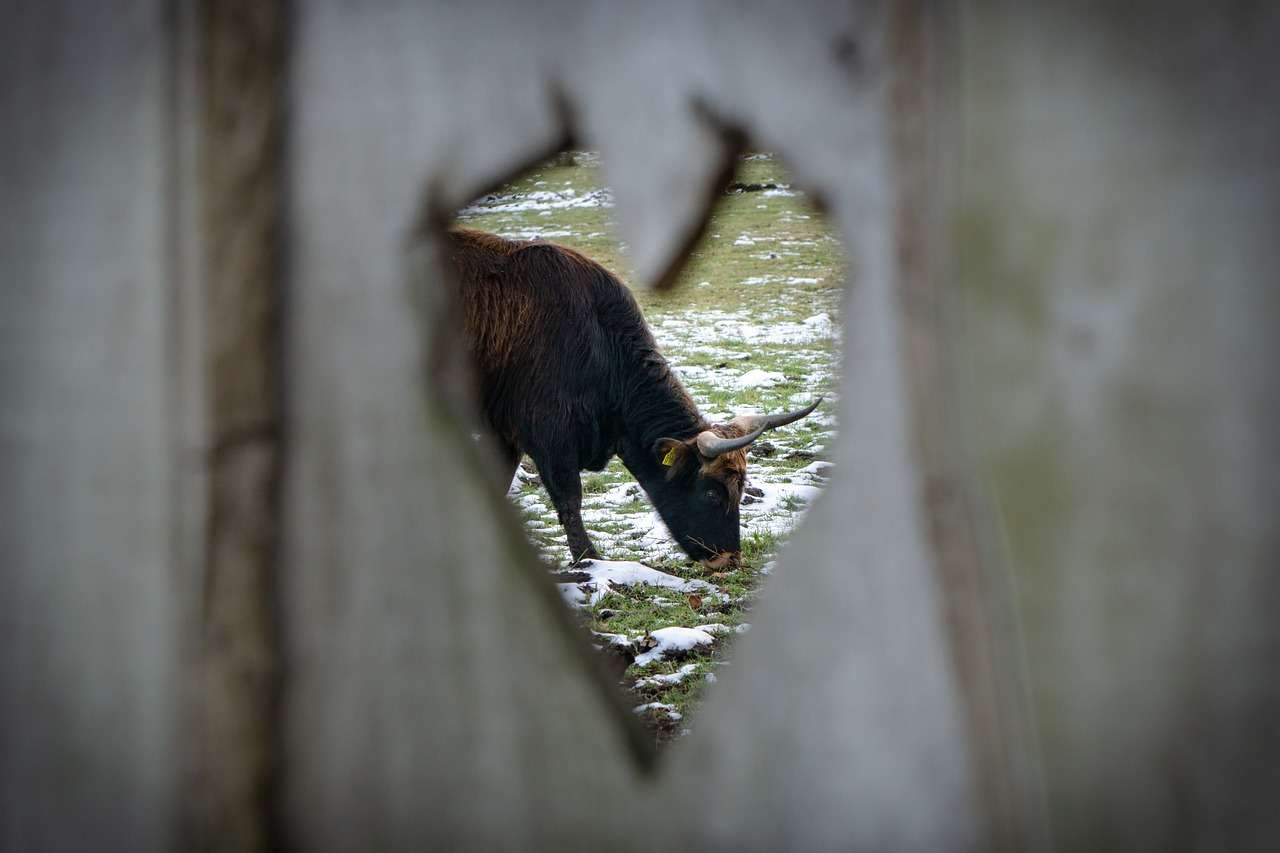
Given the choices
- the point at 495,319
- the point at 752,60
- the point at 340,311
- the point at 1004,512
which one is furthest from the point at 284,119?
the point at 495,319

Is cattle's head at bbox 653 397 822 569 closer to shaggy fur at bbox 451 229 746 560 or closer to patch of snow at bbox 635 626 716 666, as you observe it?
shaggy fur at bbox 451 229 746 560

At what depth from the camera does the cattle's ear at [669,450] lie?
5.53 m

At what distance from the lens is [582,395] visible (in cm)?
557

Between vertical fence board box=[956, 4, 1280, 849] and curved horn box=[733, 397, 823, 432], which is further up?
vertical fence board box=[956, 4, 1280, 849]

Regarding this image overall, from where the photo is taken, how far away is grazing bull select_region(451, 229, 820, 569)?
17.4 ft

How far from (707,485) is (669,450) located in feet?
0.95

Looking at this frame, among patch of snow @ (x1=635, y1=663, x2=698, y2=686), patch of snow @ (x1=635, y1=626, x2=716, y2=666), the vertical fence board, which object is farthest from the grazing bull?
the vertical fence board

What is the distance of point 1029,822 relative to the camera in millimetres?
611

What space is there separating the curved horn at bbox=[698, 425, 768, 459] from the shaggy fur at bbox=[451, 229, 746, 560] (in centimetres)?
8

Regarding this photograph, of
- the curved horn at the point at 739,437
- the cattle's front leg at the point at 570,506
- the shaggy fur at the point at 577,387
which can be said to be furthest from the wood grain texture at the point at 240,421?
the curved horn at the point at 739,437

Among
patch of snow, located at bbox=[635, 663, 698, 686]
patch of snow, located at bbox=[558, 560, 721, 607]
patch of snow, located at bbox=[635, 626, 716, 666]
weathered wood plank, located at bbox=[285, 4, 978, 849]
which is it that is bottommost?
patch of snow, located at bbox=[558, 560, 721, 607]

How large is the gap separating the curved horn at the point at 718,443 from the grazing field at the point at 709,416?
1.71 ft

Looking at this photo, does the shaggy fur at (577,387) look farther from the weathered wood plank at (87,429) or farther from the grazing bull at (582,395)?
the weathered wood plank at (87,429)

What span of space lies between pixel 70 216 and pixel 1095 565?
0.68m
